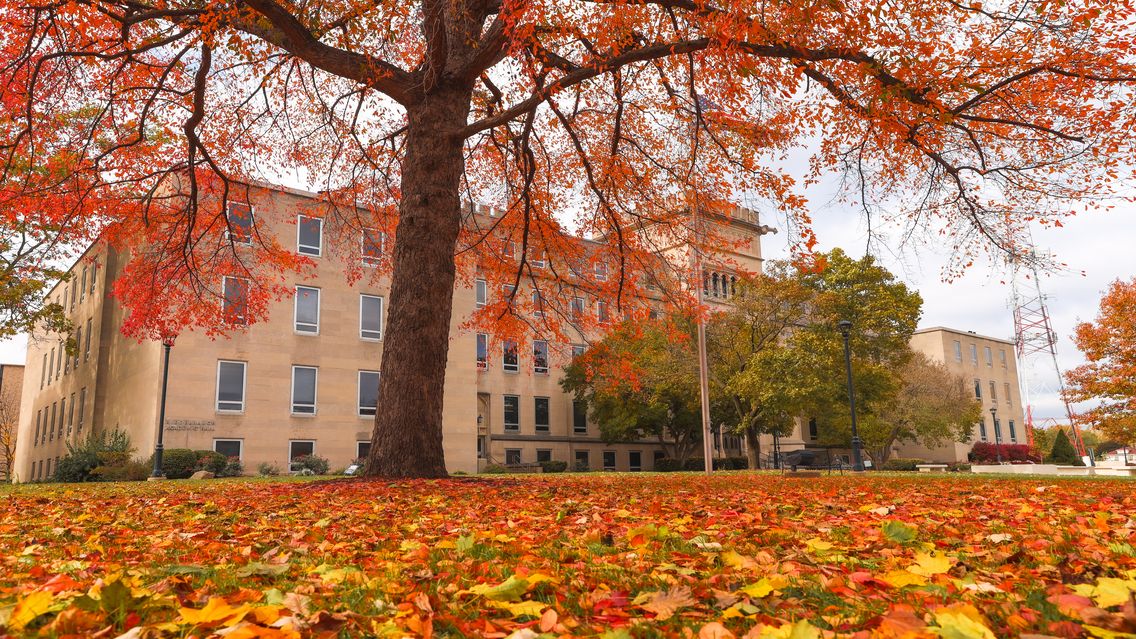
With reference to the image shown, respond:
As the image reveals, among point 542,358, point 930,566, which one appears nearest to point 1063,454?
point 542,358

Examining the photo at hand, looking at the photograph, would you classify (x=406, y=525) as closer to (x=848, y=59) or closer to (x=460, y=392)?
(x=848, y=59)

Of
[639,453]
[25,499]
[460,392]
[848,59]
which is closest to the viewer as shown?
[25,499]

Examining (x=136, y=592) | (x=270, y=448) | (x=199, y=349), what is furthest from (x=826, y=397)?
(x=136, y=592)

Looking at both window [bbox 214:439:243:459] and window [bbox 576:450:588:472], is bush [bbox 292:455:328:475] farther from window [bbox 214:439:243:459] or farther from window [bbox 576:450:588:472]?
window [bbox 576:450:588:472]

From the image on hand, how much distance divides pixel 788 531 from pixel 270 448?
3016 cm

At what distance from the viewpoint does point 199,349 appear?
29844 millimetres

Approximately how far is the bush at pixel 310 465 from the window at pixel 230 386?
323 centimetres

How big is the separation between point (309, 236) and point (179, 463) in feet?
38.7

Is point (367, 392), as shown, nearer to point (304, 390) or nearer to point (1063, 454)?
point (304, 390)

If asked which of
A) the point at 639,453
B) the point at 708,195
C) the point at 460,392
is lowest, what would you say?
the point at 639,453

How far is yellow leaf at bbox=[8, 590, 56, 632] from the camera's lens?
2.14m

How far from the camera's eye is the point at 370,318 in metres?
34.9

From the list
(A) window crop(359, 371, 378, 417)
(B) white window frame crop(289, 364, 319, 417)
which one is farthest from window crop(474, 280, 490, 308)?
(B) white window frame crop(289, 364, 319, 417)

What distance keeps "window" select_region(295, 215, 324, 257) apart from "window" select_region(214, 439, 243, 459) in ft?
28.8
